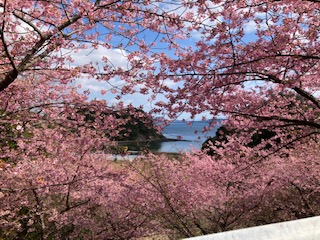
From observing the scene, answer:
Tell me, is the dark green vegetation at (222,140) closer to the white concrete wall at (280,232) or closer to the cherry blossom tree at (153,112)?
the cherry blossom tree at (153,112)

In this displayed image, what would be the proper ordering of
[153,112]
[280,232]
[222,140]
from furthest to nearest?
[222,140] < [153,112] < [280,232]

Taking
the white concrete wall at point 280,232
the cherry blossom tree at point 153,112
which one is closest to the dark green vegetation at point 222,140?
the cherry blossom tree at point 153,112

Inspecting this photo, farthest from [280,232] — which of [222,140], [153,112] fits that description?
[222,140]

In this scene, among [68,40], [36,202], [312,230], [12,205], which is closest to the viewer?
[312,230]

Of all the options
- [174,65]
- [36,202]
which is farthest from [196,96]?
[36,202]

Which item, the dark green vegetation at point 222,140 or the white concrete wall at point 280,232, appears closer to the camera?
the white concrete wall at point 280,232

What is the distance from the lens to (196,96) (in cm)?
534

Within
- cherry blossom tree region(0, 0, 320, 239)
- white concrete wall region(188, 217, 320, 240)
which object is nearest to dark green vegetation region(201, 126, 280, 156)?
cherry blossom tree region(0, 0, 320, 239)

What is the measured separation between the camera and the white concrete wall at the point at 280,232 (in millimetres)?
2256

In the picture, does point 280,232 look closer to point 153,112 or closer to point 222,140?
point 153,112

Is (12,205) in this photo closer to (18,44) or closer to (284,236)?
(18,44)

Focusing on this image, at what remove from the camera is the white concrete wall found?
88.8 inches

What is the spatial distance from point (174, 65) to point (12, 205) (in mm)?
4031

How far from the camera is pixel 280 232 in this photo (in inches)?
97.2
